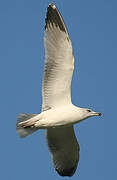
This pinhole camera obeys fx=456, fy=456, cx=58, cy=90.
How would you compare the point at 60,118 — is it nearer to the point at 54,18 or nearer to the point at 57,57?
the point at 57,57

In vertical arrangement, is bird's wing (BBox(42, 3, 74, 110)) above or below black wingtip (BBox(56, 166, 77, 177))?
above

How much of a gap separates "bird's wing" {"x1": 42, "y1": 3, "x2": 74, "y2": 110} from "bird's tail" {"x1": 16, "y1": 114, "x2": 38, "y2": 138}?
1.44ft

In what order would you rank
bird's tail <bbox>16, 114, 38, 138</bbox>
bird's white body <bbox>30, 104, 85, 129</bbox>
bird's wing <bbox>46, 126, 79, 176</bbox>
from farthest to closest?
bird's wing <bbox>46, 126, 79, 176</bbox>, bird's tail <bbox>16, 114, 38, 138</bbox>, bird's white body <bbox>30, 104, 85, 129</bbox>

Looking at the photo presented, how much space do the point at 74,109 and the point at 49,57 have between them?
1270 mm

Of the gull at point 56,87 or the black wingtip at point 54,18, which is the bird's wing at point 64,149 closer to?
the gull at point 56,87

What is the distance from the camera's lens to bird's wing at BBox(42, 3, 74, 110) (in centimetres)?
988

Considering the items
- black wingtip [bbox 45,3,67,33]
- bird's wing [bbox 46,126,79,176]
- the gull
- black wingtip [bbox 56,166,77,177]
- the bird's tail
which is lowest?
black wingtip [bbox 56,166,77,177]

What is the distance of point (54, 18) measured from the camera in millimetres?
9930

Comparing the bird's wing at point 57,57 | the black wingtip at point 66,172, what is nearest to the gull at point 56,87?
the bird's wing at point 57,57

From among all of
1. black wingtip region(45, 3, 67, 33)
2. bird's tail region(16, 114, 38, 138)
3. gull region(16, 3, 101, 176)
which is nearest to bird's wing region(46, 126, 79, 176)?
gull region(16, 3, 101, 176)

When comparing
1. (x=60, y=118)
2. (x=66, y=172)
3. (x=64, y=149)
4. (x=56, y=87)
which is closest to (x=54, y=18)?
(x=56, y=87)

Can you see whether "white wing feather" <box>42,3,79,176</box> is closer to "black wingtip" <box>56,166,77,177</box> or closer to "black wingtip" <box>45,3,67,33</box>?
"black wingtip" <box>45,3,67,33</box>

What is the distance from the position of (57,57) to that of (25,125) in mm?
1664

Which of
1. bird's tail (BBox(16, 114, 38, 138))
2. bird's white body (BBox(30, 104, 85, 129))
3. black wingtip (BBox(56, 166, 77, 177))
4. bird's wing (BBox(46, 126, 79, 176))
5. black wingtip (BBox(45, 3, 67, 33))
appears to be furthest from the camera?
black wingtip (BBox(56, 166, 77, 177))
